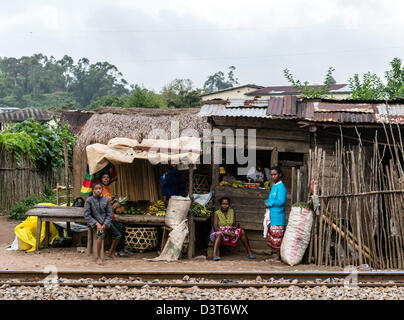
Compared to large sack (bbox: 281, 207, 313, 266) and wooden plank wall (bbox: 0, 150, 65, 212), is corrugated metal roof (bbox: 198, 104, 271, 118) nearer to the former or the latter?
large sack (bbox: 281, 207, 313, 266)

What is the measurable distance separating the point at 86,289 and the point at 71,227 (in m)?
4.37

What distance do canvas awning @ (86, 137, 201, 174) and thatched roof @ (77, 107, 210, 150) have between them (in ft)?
6.40

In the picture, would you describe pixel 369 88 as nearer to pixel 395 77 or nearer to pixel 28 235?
pixel 395 77

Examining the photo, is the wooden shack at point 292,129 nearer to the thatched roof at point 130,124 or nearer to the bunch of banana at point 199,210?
the bunch of banana at point 199,210

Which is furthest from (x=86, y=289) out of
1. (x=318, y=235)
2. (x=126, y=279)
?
(x=318, y=235)

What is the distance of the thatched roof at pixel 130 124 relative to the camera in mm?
11320

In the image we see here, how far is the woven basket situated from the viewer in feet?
31.8

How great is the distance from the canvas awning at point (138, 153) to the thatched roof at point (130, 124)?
195 centimetres

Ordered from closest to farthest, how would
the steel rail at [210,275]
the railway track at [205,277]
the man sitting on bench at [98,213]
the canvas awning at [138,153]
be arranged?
the railway track at [205,277], the steel rail at [210,275], the man sitting on bench at [98,213], the canvas awning at [138,153]

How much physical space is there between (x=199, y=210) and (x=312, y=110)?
9.39 ft

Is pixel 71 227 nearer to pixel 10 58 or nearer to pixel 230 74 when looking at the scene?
pixel 230 74

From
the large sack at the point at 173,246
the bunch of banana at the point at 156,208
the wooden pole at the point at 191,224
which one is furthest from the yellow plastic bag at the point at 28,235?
the wooden pole at the point at 191,224

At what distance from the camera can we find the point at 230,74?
68938 mm

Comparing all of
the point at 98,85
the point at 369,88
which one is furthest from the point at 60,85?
the point at 369,88
